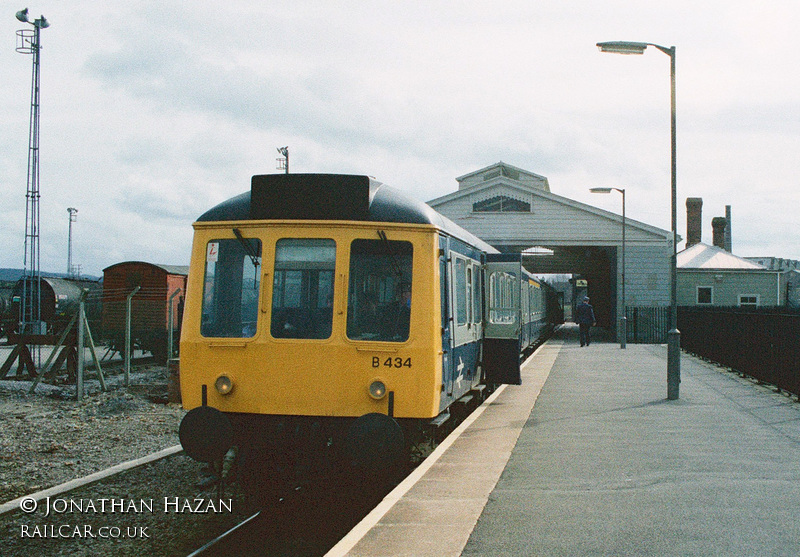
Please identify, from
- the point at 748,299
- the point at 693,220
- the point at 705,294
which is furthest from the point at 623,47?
the point at 693,220

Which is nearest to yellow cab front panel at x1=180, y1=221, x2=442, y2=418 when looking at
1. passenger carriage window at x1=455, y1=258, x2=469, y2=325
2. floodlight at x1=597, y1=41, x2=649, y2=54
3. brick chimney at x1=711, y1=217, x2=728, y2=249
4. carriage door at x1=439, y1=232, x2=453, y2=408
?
carriage door at x1=439, y1=232, x2=453, y2=408

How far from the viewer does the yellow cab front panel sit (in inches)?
278

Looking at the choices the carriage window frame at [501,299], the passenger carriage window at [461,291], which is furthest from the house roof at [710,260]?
the passenger carriage window at [461,291]

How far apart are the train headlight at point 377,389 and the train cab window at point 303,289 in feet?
1.99

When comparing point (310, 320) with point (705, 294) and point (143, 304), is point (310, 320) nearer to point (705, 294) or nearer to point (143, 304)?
point (143, 304)

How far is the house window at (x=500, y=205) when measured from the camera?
117 ft

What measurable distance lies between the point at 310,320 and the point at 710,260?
40247 mm

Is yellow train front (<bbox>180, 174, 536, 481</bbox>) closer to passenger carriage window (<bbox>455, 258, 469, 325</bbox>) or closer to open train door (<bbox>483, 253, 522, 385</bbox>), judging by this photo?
passenger carriage window (<bbox>455, 258, 469, 325</bbox>)

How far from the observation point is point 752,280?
137ft

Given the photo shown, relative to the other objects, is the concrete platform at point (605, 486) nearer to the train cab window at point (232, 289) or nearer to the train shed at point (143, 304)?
the train cab window at point (232, 289)

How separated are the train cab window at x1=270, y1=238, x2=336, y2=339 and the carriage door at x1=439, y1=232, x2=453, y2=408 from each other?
3.69 ft

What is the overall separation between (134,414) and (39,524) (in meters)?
6.51

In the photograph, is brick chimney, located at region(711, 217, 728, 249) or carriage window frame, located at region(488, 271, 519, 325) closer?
carriage window frame, located at region(488, 271, 519, 325)

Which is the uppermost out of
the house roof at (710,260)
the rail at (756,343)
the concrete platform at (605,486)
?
the house roof at (710,260)
